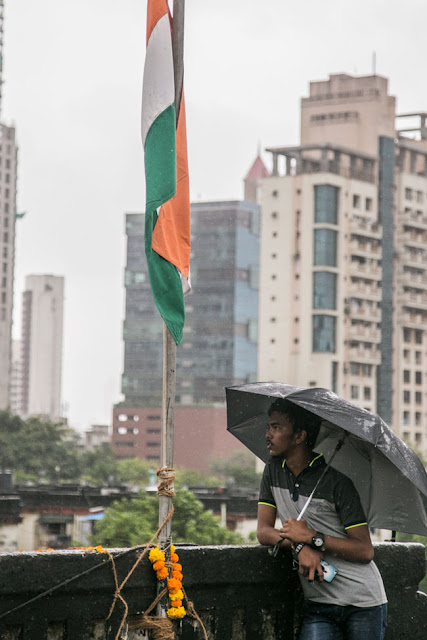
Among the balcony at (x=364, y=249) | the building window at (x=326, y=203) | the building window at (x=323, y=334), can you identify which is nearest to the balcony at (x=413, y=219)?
the balcony at (x=364, y=249)

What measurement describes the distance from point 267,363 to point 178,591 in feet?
282

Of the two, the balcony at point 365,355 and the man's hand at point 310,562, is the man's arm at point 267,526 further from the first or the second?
the balcony at point 365,355

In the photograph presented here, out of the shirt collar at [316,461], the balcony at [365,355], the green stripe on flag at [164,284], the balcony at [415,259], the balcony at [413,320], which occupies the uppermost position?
the balcony at [415,259]

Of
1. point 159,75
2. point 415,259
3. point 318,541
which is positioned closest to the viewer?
point 318,541

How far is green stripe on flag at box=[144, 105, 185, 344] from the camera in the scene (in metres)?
5.00

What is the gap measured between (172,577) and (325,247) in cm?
8658

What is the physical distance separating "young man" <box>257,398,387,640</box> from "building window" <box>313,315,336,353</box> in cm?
8481

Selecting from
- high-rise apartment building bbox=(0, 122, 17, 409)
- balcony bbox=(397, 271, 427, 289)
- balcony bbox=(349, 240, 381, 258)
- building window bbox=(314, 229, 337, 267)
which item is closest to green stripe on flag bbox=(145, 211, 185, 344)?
building window bbox=(314, 229, 337, 267)

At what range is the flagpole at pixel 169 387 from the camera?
4.79 metres

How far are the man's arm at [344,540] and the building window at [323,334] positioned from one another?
8492 centimetres

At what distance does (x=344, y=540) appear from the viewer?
4.72m

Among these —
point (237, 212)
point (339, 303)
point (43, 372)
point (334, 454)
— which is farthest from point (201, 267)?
point (334, 454)

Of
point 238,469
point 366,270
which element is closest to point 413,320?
point 366,270

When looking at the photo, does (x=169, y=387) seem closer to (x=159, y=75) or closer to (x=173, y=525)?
(x=159, y=75)
